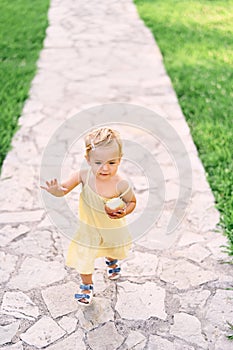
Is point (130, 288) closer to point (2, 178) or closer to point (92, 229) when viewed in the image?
point (92, 229)

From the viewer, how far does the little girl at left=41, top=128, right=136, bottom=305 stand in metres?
2.85

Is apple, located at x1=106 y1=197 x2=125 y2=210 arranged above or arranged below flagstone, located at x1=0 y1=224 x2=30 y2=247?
above

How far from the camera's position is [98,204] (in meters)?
2.99

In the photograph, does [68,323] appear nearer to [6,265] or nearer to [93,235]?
[93,235]

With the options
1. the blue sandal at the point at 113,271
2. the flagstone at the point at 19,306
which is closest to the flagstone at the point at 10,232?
the flagstone at the point at 19,306

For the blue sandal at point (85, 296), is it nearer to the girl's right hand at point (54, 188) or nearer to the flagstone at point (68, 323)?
the flagstone at point (68, 323)

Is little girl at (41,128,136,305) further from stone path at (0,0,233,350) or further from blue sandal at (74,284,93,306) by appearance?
stone path at (0,0,233,350)

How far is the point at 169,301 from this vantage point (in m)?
3.30

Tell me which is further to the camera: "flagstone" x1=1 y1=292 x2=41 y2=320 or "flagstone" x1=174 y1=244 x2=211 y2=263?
"flagstone" x1=174 y1=244 x2=211 y2=263

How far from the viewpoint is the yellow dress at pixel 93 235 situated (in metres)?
3.02

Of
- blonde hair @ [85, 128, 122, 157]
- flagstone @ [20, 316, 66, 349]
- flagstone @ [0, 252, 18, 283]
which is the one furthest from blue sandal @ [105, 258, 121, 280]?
blonde hair @ [85, 128, 122, 157]

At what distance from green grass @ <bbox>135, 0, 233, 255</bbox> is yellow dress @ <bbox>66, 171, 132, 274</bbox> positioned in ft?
3.15

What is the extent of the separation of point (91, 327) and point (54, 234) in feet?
3.13

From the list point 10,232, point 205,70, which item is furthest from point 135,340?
point 205,70
